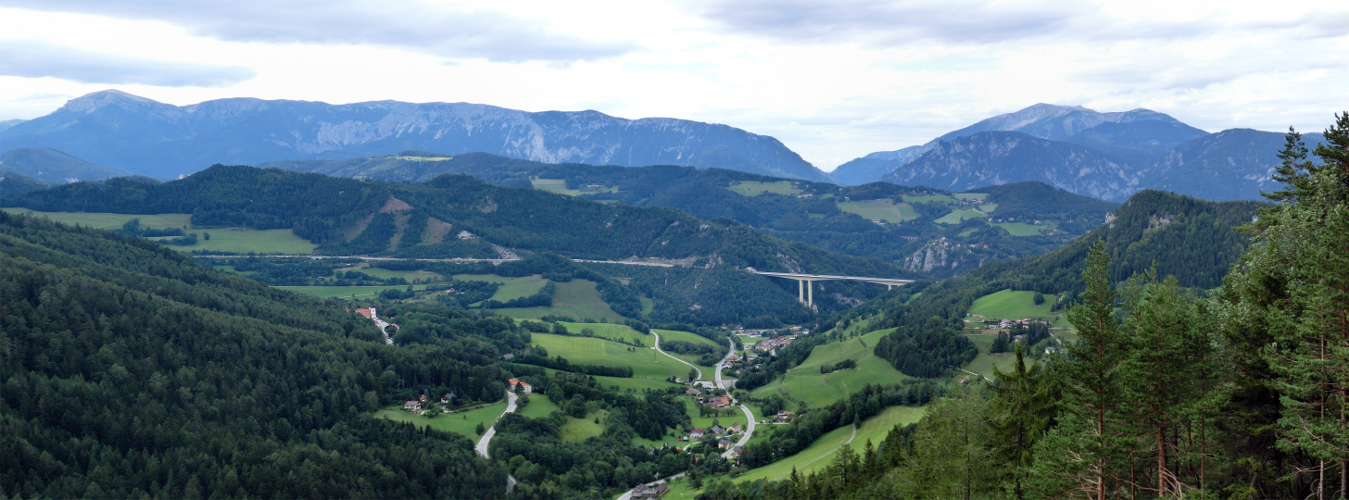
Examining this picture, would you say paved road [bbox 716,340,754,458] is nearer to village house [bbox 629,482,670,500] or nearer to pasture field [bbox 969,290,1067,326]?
village house [bbox 629,482,670,500]

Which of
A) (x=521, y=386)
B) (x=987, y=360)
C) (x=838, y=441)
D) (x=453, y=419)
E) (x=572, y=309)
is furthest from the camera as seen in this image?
(x=572, y=309)

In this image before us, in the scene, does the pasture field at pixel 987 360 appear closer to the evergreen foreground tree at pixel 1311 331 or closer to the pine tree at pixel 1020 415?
the pine tree at pixel 1020 415

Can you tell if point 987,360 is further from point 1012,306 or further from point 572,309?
point 572,309

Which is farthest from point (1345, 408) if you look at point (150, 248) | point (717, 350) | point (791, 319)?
point (791, 319)

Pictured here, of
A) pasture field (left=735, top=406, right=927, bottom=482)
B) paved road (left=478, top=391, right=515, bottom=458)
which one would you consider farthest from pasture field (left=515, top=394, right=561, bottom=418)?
pasture field (left=735, top=406, right=927, bottom=482)

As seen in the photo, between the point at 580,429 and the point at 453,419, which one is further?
the point at 580,429

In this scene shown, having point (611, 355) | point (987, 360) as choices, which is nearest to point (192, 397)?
point (611, 355)
